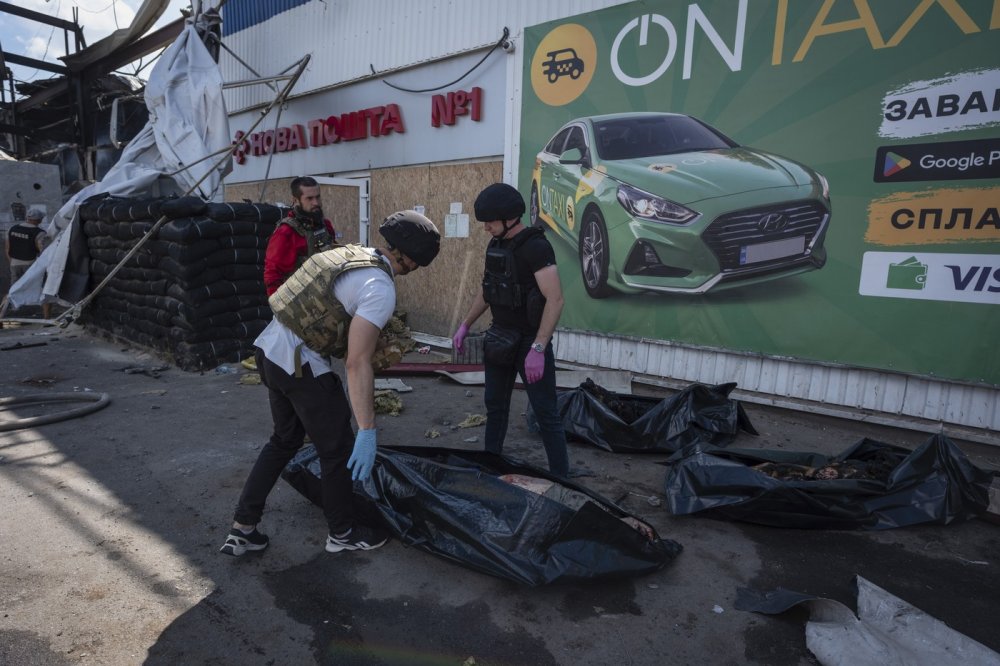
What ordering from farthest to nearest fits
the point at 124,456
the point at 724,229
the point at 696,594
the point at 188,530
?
1. the point at 724,229
2. the point at 124,456
3. the point at 188,530
4. the point at 696,594

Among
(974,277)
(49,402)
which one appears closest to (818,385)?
(974,277)

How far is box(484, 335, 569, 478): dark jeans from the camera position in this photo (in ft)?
12.1

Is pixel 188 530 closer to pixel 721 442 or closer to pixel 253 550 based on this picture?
pixel 253 550

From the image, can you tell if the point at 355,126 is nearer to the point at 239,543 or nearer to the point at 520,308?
the point at 520,308

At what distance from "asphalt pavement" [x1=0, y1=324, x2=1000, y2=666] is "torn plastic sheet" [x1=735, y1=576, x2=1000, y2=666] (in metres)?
0.11

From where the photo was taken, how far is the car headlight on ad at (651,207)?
18.7 ft

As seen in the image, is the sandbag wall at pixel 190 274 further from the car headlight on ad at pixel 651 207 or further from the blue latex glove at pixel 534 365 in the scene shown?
the blue latex glove at pixel 534 365

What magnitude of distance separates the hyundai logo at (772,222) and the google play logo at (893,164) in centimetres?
82

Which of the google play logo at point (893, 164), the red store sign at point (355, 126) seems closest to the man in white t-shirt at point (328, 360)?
the google play logo at point (893, 164)

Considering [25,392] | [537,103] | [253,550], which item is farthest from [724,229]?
[25,392]

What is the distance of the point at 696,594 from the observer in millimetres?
2684

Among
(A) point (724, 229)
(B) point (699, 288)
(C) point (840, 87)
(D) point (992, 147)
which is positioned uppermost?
(C) point (840, 87)

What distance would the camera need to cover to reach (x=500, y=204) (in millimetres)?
3514

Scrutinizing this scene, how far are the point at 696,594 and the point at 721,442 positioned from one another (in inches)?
83.4
